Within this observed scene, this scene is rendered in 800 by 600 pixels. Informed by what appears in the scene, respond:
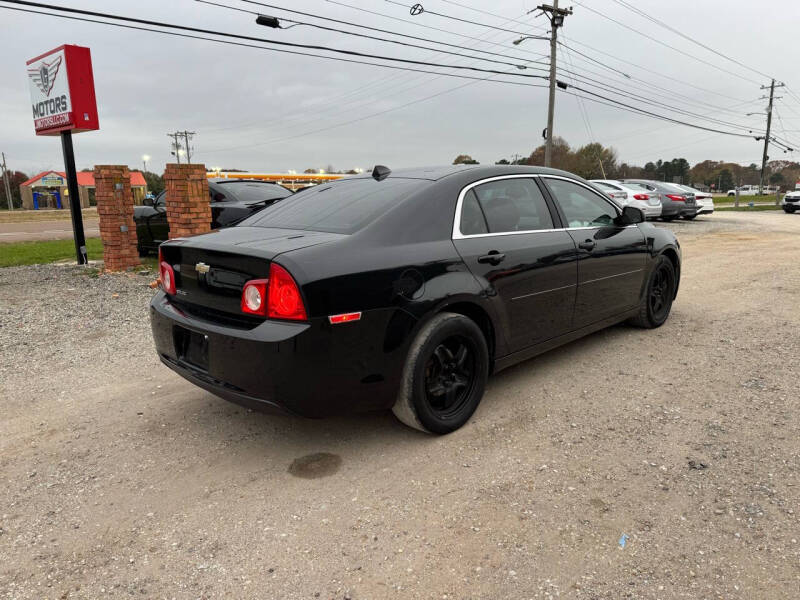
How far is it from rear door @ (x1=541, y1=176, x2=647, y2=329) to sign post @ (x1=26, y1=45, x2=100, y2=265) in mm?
8593

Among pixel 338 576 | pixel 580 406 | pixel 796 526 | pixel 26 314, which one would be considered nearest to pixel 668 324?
pixel 580 406

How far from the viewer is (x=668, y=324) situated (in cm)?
556

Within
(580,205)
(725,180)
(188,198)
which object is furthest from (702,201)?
(725,180)

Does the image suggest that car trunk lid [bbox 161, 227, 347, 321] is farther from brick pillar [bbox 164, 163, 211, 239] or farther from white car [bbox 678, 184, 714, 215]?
white car [bbox 678, 184, 714, 215]

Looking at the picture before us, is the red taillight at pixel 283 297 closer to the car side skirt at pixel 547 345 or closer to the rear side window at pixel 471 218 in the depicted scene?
the rear side window at pixel 471 218

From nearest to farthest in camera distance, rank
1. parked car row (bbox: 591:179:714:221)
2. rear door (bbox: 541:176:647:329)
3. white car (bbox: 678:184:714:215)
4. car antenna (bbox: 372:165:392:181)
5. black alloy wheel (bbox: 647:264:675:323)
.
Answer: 1. car antenna (bbox: 372:165:392:181)
2. rear door (bbox: 541:176:647:329)
3. black alloy wheel (bbox: 647:264:675:323)
4. parked car row (bbox: 591:179:714:221)
5. white car (bbox: 678:184:714:215)

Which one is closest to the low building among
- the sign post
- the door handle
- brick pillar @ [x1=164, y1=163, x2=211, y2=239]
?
the sign post

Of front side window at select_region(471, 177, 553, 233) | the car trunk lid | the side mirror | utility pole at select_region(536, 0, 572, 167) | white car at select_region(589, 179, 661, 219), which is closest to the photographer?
the car trunk lid

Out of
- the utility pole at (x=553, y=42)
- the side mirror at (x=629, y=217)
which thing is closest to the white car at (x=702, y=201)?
the utility pole at (x=553, y=42)

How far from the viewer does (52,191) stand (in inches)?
2758

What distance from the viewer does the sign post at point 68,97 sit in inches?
367

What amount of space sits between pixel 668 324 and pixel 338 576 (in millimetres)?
4617

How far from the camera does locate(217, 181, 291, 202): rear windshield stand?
8.95 meters

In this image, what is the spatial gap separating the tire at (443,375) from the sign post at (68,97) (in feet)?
28.4
